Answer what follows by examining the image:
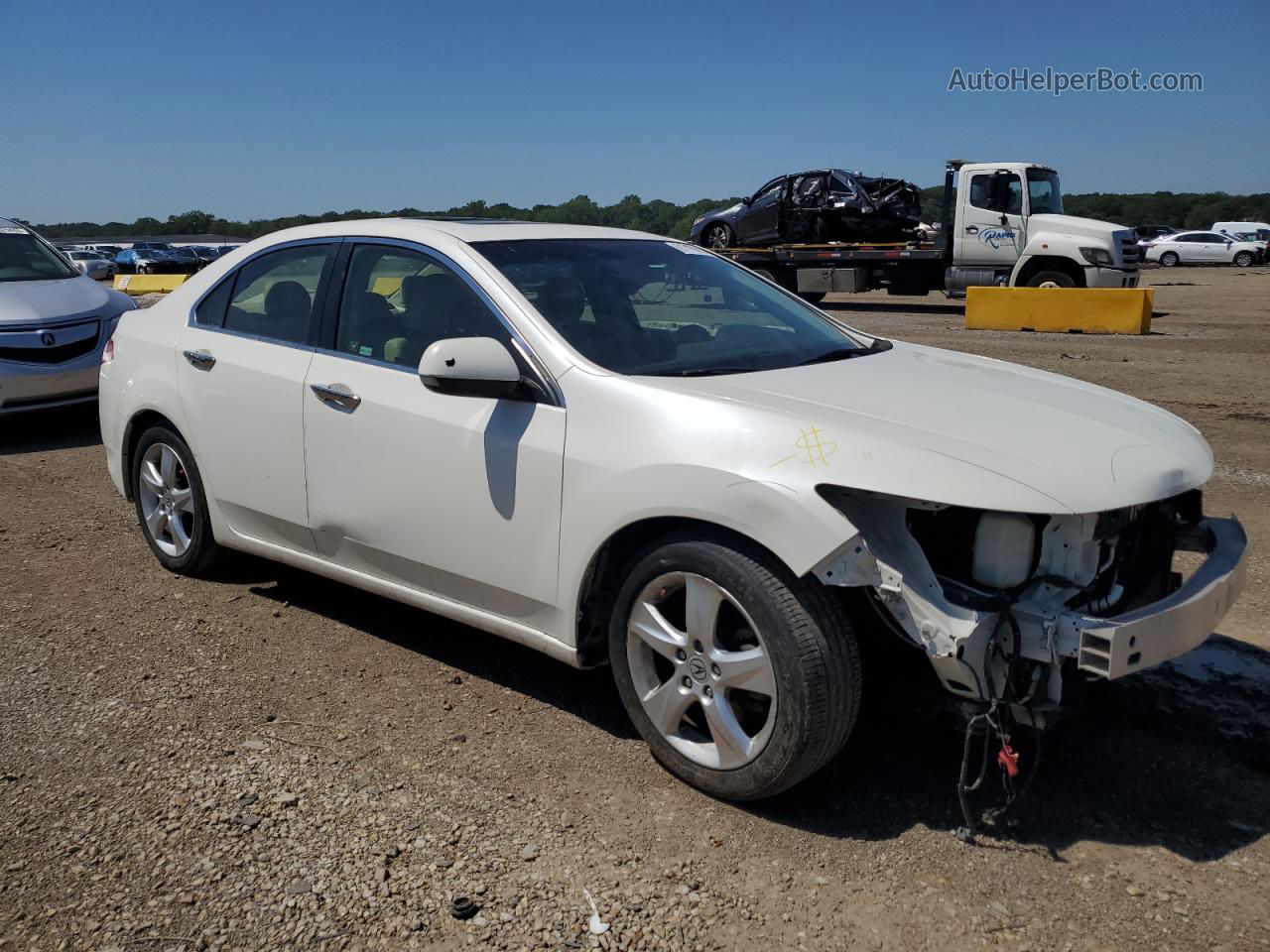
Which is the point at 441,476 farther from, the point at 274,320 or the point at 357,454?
the point at 274,320

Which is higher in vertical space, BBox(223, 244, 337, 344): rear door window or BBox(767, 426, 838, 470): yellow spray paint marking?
BBox(223, 244, 337, 344): rear door window

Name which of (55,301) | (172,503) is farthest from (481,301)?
(55,301)

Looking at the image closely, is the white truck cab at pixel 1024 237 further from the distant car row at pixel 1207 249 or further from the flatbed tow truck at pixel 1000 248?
the distant car row at pixel 1207 249

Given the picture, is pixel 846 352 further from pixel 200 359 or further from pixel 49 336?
pixel 49 336

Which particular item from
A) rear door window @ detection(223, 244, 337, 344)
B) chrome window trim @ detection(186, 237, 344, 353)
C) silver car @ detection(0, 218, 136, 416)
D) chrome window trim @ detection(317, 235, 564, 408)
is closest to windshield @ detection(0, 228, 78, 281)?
silver car @ detection(0, 218, 136, 416)

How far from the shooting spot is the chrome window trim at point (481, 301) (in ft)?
11.5

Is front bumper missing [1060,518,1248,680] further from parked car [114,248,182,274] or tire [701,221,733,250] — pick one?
parked car [114,248,182,274]

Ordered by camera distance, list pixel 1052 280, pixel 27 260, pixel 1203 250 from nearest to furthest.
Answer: pixel 27 260, pixel 1052 280, pixel 1203 250

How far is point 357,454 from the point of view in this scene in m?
3.96

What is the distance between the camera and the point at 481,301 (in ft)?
12.5

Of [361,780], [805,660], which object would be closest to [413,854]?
[361,780]

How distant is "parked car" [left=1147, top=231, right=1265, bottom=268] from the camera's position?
4238 cm

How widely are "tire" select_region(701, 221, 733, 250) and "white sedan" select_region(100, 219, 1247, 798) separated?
21219 millimetres

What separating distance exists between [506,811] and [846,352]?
80.9 inches
